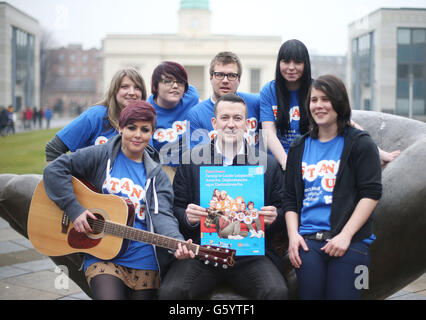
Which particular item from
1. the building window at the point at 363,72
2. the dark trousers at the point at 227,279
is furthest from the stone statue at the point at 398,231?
the building window at the point at 363,72

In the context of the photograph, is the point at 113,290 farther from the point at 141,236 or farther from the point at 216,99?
the point at 216,99

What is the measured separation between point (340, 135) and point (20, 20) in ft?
88.8

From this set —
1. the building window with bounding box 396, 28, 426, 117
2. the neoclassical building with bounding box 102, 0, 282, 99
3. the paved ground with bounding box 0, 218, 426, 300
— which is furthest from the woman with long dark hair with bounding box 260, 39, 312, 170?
the neoclassical building with bounding box 102, 0, 282, 99

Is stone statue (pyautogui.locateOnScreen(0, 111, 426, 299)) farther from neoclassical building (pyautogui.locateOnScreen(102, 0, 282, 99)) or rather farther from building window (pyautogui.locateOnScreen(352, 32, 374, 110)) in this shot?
neoclassical building (pyautogui.locateOnScreen(102, 0, 282, 99))

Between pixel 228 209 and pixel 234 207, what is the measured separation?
0.13 feet

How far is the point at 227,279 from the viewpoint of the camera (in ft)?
9.89

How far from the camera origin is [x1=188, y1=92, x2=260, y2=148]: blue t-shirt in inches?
157

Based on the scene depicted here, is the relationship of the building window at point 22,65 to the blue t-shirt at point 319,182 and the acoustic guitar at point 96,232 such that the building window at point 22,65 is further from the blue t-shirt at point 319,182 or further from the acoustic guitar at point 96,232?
the blue t-shirt at point 319,182

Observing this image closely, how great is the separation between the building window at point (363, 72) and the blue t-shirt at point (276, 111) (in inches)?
1314

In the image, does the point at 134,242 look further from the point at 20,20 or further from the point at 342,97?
the point at 20,20

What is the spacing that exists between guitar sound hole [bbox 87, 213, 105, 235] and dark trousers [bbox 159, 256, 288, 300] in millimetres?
530

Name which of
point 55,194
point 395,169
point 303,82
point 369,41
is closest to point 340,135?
point 395,169

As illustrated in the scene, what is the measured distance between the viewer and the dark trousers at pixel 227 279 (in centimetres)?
283

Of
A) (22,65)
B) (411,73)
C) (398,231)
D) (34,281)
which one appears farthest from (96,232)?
(22,65)
